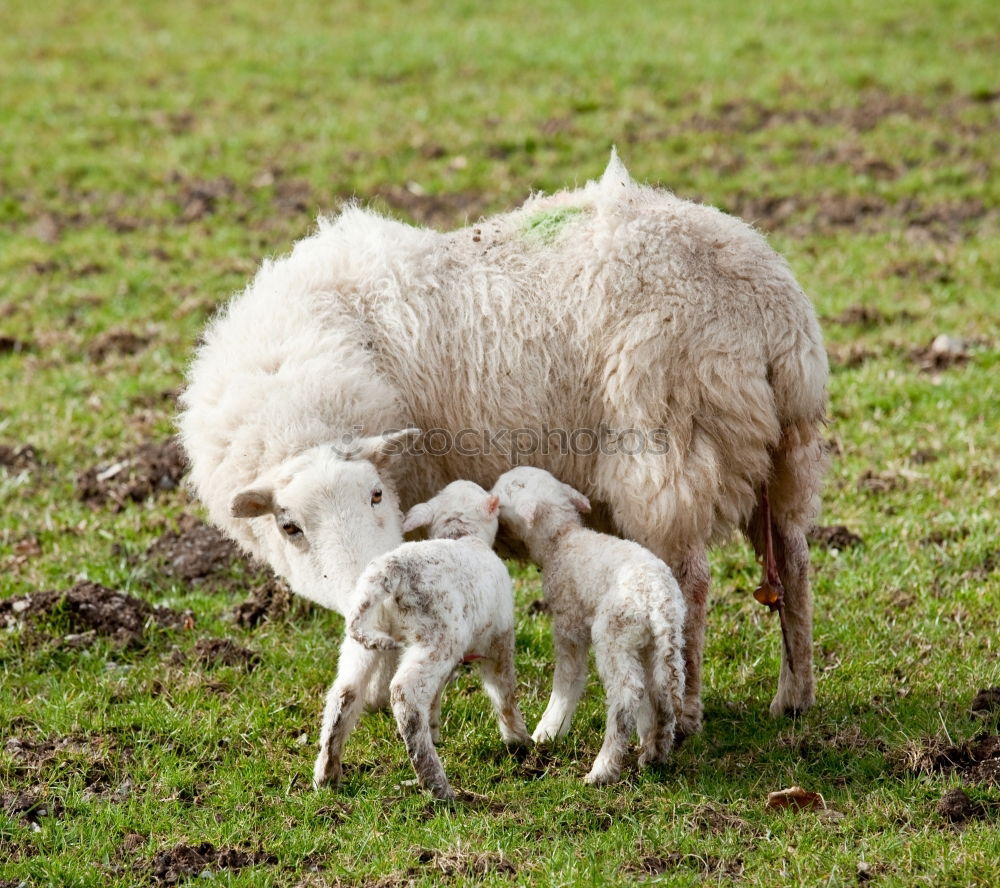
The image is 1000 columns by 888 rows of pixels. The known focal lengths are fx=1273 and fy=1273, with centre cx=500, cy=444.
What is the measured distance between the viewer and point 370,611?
437 centimetres

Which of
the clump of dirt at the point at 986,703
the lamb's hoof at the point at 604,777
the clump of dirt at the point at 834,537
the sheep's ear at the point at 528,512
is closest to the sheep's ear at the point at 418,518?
the sheep's ear at the point at 528,512

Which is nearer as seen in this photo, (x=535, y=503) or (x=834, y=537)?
(x=535, y=503)

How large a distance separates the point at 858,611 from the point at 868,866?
209 centimetres

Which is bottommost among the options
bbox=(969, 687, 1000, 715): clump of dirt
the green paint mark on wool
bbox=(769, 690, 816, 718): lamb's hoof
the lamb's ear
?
bbox=(769, 690, 816, 718): lamb's hoof

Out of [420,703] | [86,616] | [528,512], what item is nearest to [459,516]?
[528,512]

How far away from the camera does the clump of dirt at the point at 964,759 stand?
14.9 feet

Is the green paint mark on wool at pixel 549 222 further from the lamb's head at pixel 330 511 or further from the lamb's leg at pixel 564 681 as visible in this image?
the lamb's leg at pixel 564 681

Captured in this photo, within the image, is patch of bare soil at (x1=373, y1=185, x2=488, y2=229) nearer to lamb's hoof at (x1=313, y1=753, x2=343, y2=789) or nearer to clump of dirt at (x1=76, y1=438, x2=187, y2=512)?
clump of dirt at (x1=76, y1=438, x2=187, y2=512)

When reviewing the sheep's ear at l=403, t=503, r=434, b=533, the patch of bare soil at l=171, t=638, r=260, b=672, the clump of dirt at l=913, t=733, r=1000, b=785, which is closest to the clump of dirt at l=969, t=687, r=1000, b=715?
the clump of dirt at l=913, t=733, r=1000, b=785

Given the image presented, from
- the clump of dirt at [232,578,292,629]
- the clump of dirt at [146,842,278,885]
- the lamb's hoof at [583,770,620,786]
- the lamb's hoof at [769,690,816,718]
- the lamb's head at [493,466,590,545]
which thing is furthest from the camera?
the clump of dirt at [232,578,292,629]

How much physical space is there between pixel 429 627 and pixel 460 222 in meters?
7.20

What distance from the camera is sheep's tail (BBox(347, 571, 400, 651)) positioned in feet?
14.2

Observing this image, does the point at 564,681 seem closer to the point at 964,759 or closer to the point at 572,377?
the point at 572,377

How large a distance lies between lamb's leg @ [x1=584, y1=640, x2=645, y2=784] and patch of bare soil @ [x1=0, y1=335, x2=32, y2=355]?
6372mm
